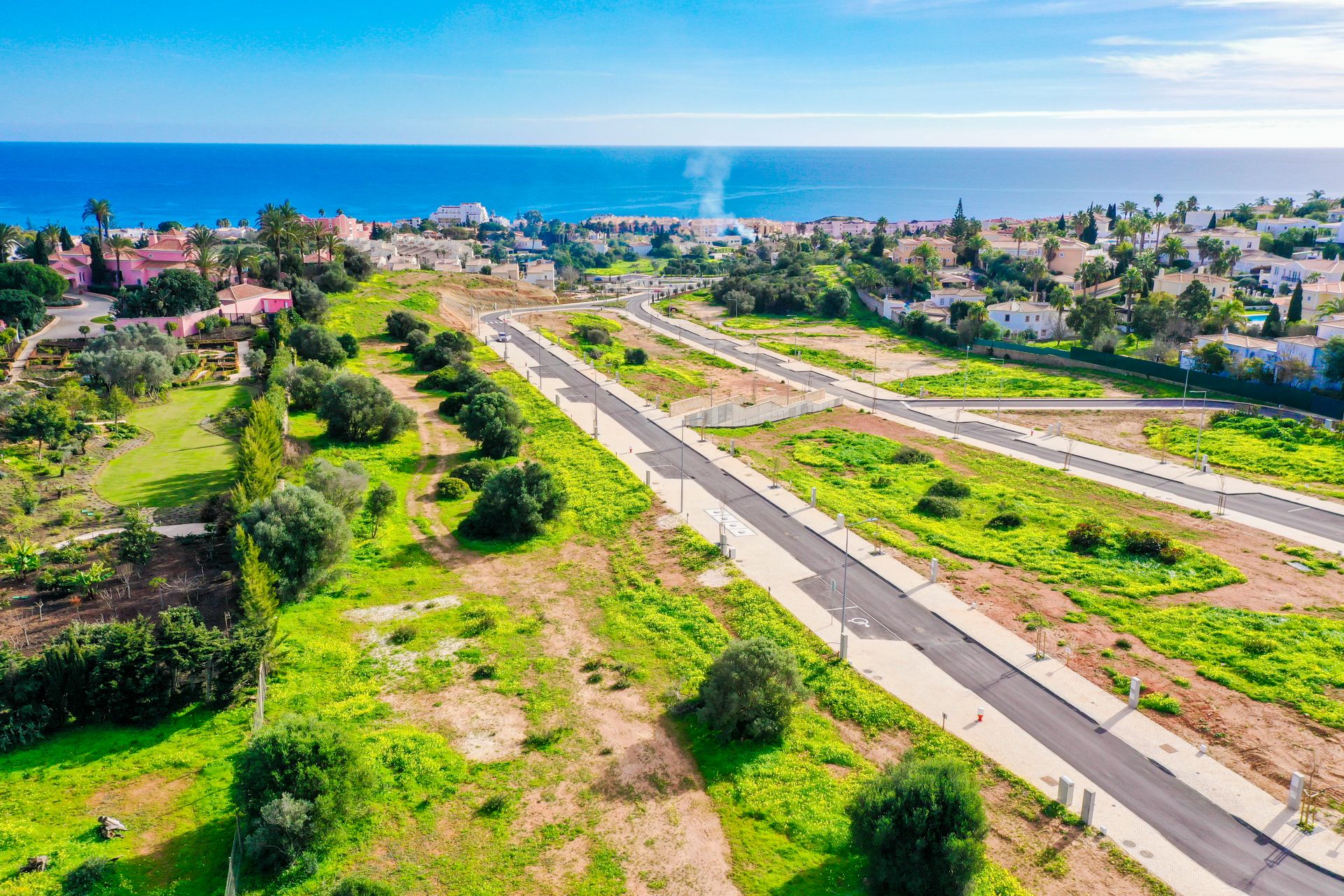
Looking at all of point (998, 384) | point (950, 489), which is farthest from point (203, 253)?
point (998, 384)

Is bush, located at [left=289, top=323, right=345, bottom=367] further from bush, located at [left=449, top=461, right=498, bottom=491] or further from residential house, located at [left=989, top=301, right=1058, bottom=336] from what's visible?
residential house, located at [left=989, top=301, right=1058, bottom=336]

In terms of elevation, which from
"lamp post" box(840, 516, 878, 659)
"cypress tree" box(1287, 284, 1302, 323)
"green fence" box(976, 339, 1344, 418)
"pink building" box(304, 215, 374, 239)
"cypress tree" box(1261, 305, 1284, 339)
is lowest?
"lamp post" box(840, 516, 878, 659)

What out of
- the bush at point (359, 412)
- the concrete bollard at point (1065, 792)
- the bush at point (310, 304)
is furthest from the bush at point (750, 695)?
the bush at point (310, 304)

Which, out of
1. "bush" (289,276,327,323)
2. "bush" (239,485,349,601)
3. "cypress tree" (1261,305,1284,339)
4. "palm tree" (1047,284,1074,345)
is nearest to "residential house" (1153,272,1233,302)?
"cypress tree" (1261,305,1284,339)

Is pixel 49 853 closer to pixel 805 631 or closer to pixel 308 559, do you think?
pixel 308 559

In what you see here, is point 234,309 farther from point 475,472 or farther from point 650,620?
point 650,620

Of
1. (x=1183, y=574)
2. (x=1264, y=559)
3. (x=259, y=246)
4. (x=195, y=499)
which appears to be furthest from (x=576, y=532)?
(x=259, y=246)

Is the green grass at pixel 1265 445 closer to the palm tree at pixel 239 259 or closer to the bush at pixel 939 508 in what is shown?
the bush at pixel 939 508
